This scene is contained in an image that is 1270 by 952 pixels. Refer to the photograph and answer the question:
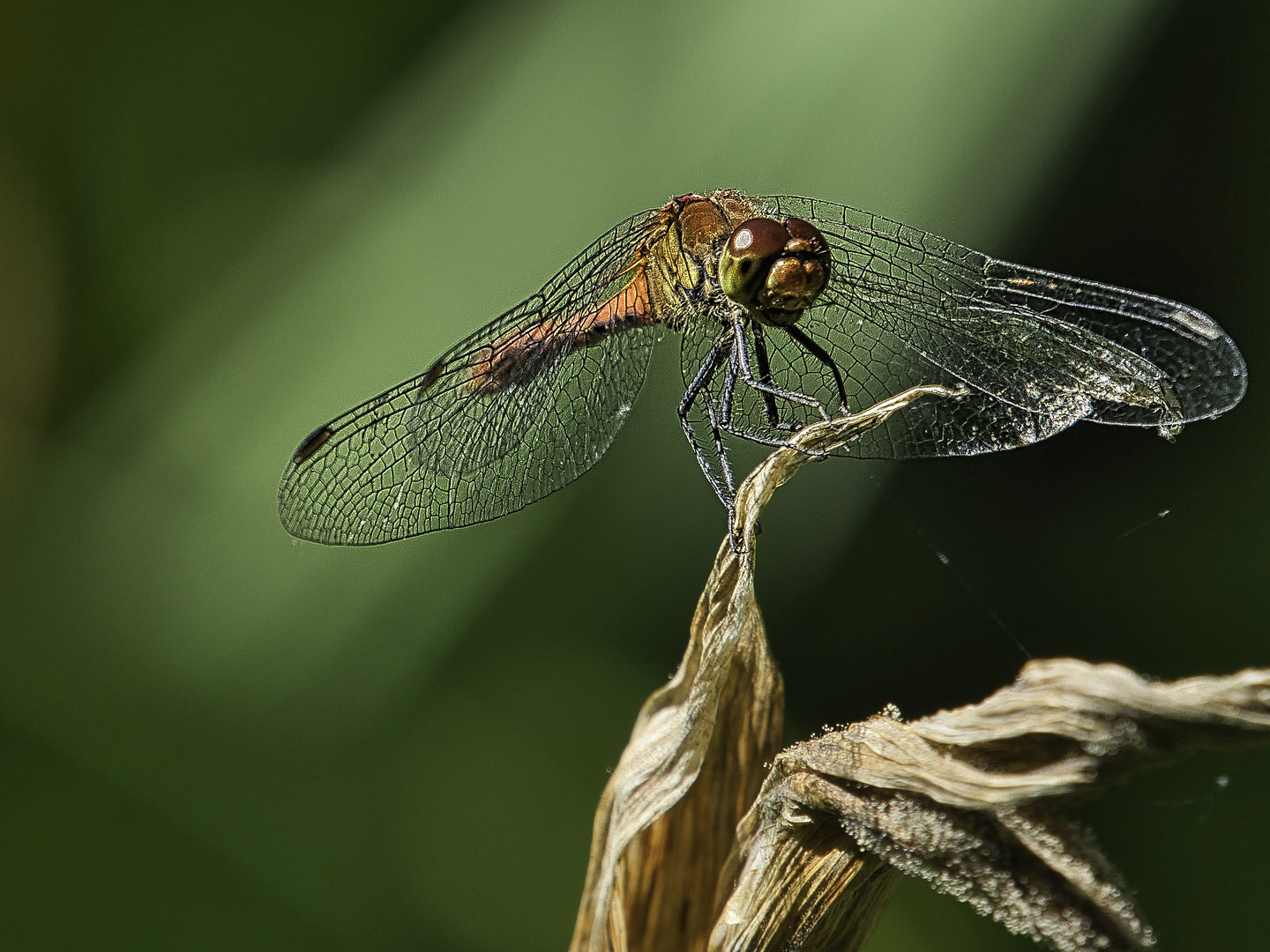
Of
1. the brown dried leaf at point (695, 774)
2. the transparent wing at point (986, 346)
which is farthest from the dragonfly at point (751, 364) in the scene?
the brown dried leaf at point (695, 774)

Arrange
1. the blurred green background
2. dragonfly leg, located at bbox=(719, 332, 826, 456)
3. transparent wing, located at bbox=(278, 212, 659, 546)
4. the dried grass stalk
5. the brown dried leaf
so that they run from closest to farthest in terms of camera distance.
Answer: the dried grass stalk < the brown dried leaf < the blurred green background < transparent wing, located at bbox=(278, 212, 659, 546) < dragonfly leg, located at bbox=(719, 332, 826, 456)

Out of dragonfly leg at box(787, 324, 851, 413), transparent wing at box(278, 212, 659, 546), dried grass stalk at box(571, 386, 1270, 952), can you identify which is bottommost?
dried grass stalk at box(571, 386, 1270, 952)

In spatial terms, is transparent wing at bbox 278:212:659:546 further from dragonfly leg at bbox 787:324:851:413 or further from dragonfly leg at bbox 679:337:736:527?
dragonfly leg at bbox 787:324:851:413

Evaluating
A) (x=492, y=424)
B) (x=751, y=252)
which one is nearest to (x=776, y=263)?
(x=751, y=252)

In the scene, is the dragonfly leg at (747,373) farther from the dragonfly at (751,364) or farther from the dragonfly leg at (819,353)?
the dragonfly leg at (819,353)

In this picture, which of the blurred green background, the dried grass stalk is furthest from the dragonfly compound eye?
the dried grass stalk

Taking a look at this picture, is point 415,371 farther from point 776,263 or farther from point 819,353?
point 819,353

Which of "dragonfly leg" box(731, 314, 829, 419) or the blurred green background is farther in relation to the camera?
"dragonfly leg" box(731, 314, 829, 419)
